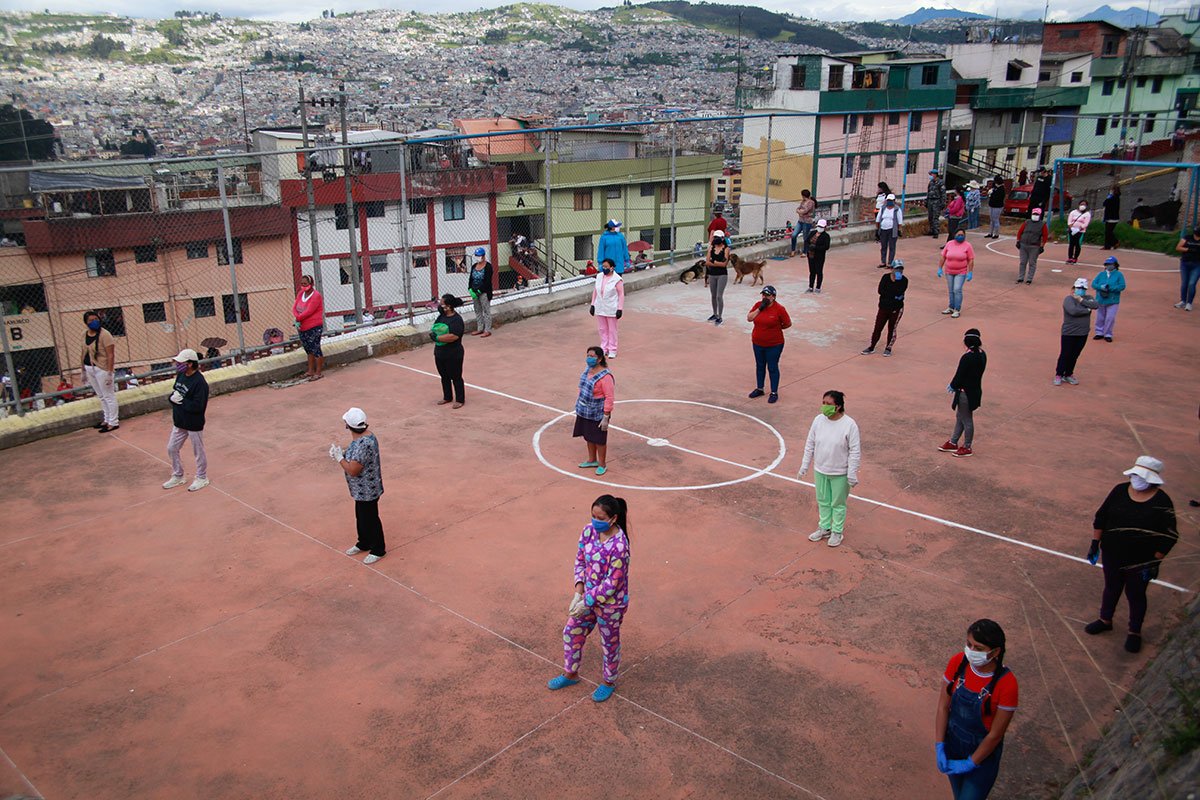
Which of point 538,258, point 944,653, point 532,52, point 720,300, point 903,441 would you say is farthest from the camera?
point 532,52

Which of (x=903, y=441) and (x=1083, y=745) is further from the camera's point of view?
(x=903, y=441)

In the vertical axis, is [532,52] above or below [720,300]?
above

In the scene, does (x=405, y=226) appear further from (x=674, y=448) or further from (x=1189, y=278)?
(x=1189, y=278)

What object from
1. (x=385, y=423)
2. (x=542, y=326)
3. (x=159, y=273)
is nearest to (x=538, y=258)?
(x=159, y=273)

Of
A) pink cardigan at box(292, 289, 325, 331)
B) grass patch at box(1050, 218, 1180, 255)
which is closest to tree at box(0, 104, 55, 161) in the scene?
pink cardigan at box(292, 289, 325, 331)

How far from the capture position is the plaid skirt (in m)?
15.1

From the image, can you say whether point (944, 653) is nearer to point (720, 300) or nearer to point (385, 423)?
point (385, 423)

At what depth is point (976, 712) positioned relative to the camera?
551cm

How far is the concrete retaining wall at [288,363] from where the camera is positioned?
43.1 feet

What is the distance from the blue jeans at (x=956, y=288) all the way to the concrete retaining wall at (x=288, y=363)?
6.42m

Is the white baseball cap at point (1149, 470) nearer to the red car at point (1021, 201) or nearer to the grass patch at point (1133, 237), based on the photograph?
the grass patch at point (1133, 237)

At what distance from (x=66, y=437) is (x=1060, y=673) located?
12874mm

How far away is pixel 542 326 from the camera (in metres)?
18.6

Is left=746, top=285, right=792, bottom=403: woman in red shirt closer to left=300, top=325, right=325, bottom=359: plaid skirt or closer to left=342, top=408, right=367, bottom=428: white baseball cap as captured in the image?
left=342, top=408, right=367, bottom=428: white baseball cap
